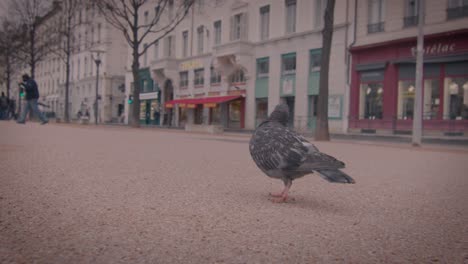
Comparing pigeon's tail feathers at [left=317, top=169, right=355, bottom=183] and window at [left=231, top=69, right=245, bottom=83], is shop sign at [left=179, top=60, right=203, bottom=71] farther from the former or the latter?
pigeon's tail feathers at [left=317, top=169, right=355, bottom=183]

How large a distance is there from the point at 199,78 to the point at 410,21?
20475 millimetres

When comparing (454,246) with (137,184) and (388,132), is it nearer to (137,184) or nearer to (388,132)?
(137,184)

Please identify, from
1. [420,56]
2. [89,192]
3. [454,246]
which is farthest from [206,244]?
[420,56]

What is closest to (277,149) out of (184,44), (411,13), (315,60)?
(411,13)

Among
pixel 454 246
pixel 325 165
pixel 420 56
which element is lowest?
pixel 454 246

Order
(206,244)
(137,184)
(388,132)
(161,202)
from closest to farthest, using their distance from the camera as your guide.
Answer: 1. (206,244)
2. (161,202)
3. (137,184)
4. (388,132)

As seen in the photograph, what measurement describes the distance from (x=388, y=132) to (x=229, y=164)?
18.3 m

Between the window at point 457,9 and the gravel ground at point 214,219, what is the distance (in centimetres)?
1852

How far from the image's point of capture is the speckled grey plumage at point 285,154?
10.5 ft

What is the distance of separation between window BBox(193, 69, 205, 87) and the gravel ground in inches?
1288

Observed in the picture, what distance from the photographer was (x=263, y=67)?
32.0 metres

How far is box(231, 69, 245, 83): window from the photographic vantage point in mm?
33781

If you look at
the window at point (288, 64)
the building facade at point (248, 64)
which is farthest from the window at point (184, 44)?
the window at point (288, 64)

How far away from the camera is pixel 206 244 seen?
2.42 metres
